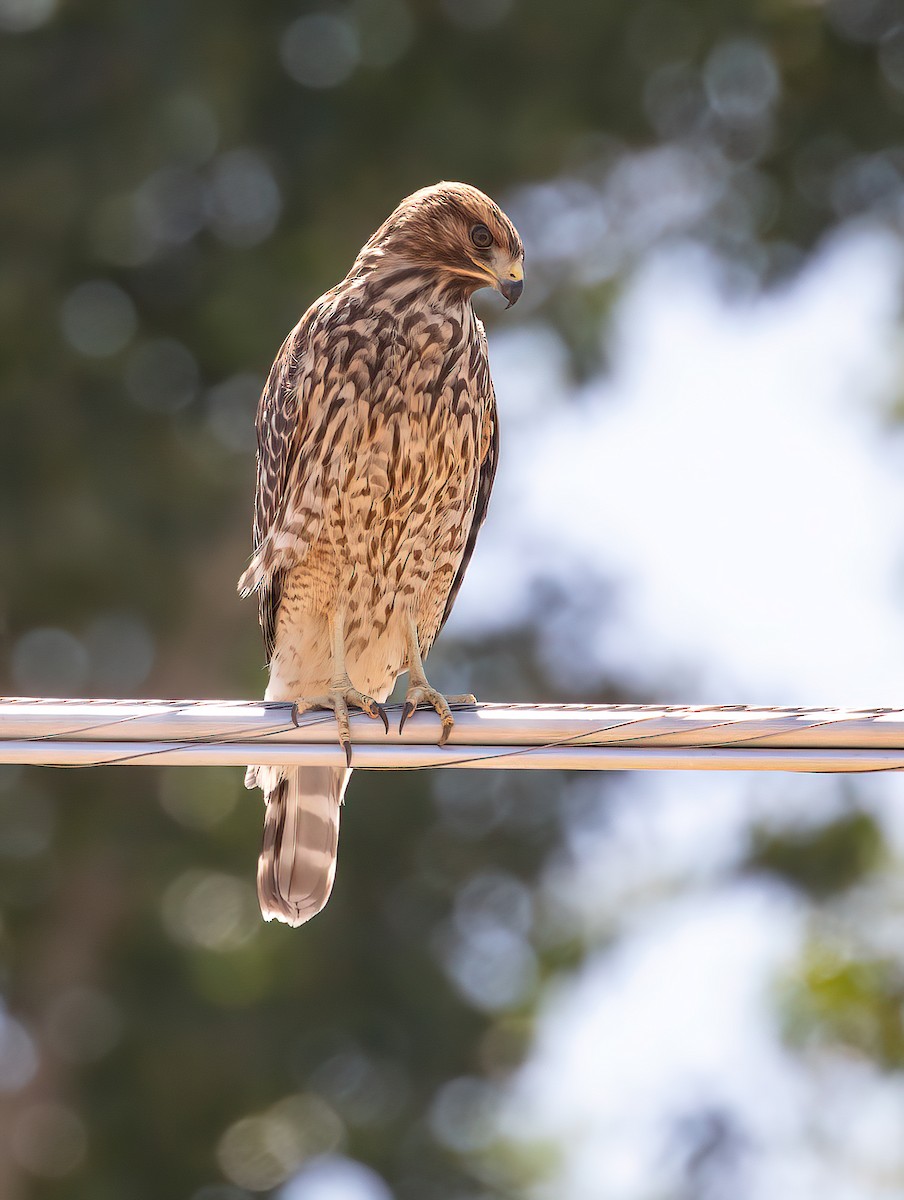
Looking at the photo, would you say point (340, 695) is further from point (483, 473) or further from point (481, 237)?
point (481, 237)

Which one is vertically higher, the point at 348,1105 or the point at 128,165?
the point at 128,165

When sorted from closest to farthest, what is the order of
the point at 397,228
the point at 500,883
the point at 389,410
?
the point at 389,410, the point at 397,228, the point at 500,883

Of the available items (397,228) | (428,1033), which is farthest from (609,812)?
(397,228)

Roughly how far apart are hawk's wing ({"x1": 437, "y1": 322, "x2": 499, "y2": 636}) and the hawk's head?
0.13 metres

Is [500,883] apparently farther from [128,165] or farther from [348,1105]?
[128,165]

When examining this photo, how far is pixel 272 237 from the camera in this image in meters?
10.5

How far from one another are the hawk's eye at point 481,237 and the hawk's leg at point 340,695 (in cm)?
92

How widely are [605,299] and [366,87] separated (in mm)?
1984

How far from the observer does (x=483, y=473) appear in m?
4.14

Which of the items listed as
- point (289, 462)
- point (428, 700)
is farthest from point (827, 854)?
point (428, 700)

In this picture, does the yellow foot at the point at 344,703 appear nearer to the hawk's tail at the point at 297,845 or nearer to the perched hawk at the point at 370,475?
the perched hawk at the point at 370,475

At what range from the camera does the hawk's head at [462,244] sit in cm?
389

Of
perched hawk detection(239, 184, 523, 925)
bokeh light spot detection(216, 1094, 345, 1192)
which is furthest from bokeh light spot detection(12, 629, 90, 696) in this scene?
perched hawk detection(239, 184, 523, 925)

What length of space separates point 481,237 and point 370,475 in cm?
64
